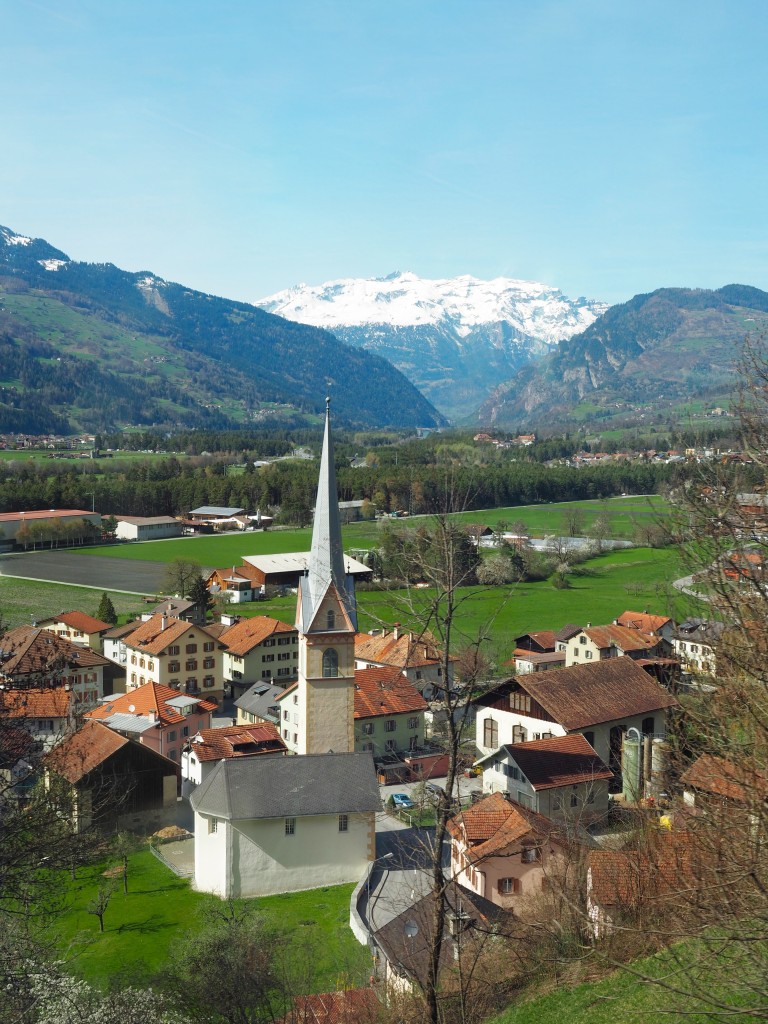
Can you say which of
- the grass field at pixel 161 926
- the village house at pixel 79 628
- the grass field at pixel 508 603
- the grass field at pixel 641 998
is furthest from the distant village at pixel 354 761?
the grass field at pixel 508 603

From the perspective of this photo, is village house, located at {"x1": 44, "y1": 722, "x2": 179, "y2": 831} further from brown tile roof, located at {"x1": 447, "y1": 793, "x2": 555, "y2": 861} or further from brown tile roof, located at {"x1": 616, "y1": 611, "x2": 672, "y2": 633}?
brown tile roof, located at {"x1": 616, "y1": 611, "x2": 672, "y2": 633}

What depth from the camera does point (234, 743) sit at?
33.0 meters

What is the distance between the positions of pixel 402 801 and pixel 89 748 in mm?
10751

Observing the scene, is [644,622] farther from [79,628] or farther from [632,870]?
[632,870]

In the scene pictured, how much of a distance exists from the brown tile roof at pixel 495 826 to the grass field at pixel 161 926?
3.53 m

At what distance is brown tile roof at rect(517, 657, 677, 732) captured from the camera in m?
32.7

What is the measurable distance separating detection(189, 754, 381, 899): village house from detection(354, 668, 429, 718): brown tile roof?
426 inches

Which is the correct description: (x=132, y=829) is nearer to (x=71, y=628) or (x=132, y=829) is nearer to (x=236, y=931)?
(x=236, y=931)

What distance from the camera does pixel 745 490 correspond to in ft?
36.4

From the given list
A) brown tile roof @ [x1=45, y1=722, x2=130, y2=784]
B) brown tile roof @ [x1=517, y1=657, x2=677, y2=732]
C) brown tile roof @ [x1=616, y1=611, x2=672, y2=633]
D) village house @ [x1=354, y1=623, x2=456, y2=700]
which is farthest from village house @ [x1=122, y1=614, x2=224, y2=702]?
brown tile roof @ [x1=616, y1=611, x2=672, y2=633]

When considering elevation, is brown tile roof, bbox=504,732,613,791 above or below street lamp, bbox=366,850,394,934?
above

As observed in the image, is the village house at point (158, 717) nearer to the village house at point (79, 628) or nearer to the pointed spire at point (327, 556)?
the pointed spire at point (327, 556)

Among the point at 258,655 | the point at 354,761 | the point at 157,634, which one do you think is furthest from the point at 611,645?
the point at 354,761

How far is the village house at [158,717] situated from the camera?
35.5 metres
